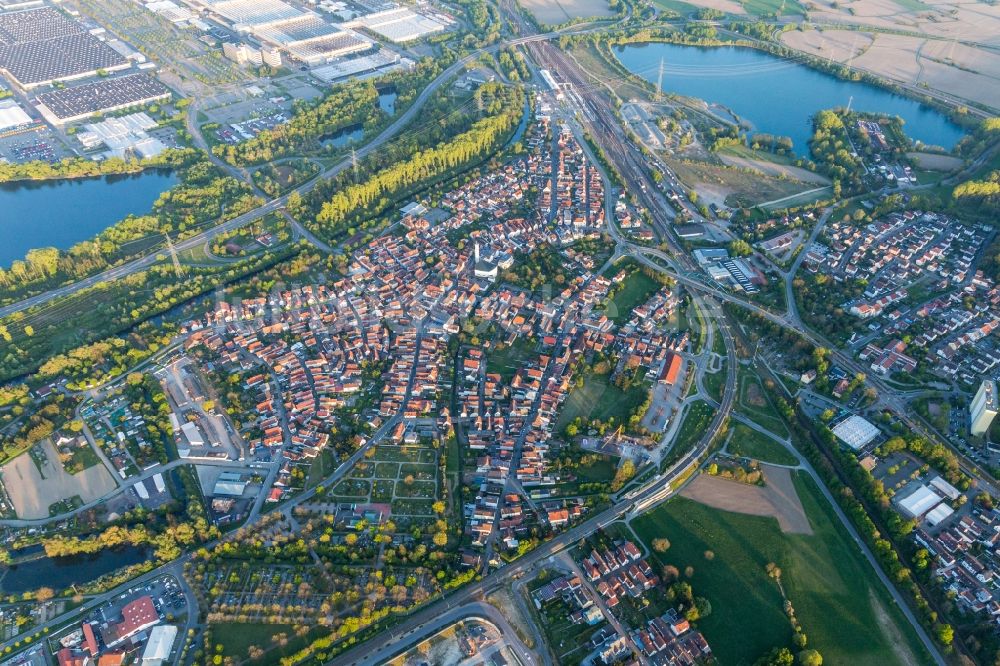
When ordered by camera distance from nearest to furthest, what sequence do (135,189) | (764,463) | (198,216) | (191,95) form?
(764,463), (198,216), (135,189), (191,95)

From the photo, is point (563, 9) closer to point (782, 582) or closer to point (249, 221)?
point (249, 221)

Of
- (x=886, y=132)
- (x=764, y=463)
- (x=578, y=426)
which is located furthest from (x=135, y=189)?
(x=886, y=132)

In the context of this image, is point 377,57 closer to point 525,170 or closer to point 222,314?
point 525,170

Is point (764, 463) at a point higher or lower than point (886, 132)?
lower

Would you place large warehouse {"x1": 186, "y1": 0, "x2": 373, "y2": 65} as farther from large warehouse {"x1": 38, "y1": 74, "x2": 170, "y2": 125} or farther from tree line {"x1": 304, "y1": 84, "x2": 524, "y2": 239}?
tree line {"x1": 304, "y1": 84, "x2": 524, "y2": 239}

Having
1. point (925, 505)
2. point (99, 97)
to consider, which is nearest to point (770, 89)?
point (925, 505)

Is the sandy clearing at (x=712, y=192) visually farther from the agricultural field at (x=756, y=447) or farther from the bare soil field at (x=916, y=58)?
the bare soil field at (x=916, y=58)

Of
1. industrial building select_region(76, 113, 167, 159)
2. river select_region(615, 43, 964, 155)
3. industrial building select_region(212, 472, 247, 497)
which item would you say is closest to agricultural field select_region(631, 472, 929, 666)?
industrial building select_region(212, 472, 247, 497)
